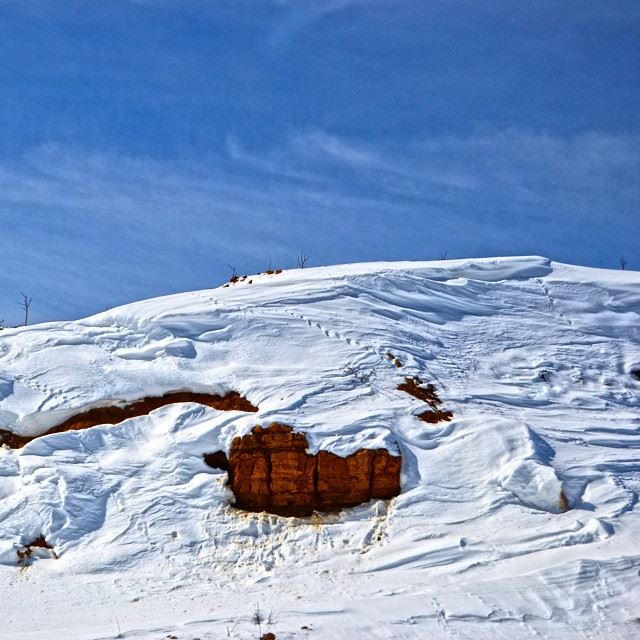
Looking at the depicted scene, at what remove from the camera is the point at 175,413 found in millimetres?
16531

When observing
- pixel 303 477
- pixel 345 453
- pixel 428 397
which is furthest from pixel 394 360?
pixel 303 477

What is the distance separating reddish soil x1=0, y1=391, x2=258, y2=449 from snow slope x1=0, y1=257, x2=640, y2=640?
0.15m

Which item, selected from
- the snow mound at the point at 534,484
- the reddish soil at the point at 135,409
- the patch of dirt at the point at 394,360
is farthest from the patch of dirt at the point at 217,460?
the snow mound at the point at 534,484

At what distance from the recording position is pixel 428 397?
17109 mm

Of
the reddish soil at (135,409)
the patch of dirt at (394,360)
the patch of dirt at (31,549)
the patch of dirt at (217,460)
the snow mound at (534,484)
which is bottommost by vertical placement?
the patch of dirt at (31,549)

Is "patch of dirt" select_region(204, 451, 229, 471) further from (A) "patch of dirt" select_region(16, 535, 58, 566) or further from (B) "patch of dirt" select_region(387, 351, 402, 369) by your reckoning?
(B) "patch of dirt" select_region(387, 351, 402, 369)

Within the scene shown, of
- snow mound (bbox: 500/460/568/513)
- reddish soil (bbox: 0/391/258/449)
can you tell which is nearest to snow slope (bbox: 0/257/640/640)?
snow mound (bbox: 500/460/568/513)

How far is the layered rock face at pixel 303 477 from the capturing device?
14.9 m

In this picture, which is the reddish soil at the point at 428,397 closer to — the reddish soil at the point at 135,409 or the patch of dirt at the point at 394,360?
the patch of dirt at the point at 394,360

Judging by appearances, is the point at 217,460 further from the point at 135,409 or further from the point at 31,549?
the point at 31,549

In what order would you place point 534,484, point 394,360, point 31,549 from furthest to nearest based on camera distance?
1. point 394,360
2. point 534,484
3. point 31,549

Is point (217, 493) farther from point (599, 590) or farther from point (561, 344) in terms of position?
point (561, 344)

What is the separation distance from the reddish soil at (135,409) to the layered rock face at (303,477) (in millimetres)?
1448

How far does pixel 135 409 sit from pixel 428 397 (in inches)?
193
